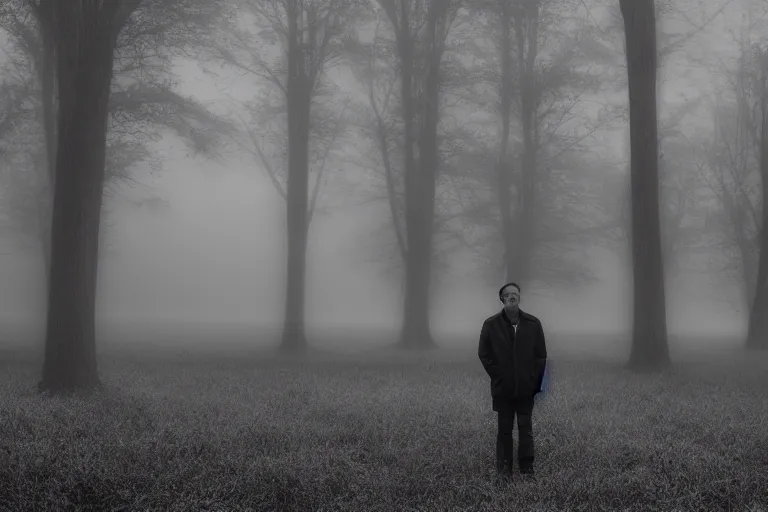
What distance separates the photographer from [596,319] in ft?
254

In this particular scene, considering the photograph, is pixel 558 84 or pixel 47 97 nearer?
pixel 47 97

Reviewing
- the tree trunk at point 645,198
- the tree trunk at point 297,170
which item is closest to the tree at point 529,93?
the tree trunk at point 297,170

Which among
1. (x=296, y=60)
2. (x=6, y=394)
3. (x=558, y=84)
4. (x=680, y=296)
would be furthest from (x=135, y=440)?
(x=680, y=296)

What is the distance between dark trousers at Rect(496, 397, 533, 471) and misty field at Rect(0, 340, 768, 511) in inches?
7.9

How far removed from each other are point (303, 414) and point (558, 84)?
63.2 feet

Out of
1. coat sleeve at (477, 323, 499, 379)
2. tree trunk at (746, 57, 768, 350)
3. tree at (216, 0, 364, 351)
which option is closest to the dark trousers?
coat sleeve at (477, 323, 499, 379)

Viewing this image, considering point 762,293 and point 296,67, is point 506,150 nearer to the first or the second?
point 296,67

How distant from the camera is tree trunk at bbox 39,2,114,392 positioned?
10.7 m

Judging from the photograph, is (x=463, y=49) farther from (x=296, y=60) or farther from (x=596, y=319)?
(x=596, y=319)

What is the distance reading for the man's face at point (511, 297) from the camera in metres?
5.79

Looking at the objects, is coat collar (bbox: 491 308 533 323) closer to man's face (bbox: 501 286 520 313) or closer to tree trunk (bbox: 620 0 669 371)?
man's face (bbox: 501 286 520 313)

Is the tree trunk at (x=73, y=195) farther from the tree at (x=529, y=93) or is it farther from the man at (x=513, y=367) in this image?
the tree at (x=529, y=93)

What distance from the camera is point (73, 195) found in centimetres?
1077

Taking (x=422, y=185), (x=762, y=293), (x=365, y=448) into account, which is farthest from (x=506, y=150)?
(x=365, y=448)
